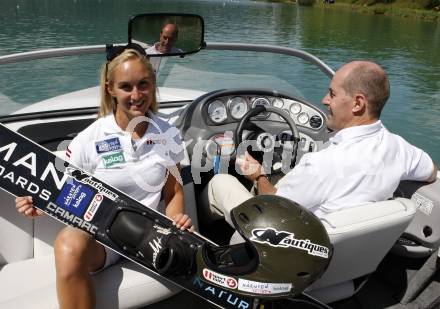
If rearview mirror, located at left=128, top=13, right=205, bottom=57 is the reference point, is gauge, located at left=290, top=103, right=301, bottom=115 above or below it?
below

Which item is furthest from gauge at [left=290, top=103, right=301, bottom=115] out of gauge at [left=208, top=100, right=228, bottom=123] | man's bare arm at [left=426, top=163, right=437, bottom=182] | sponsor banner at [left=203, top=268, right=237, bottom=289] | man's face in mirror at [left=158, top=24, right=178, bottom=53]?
sponsor banner at [left=203, top=268, right=237, bottom=289]

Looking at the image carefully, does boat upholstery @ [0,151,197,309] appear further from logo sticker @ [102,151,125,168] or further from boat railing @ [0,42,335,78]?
boat railing @ [0,42,335,78]

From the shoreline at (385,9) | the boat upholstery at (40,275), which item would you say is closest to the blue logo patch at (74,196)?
the boat upholstery at (40,275)

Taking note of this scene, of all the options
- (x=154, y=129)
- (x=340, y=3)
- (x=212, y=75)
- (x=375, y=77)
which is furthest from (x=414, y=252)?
(x=340, y=3)

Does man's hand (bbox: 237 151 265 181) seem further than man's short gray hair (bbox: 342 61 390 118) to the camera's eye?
Yes

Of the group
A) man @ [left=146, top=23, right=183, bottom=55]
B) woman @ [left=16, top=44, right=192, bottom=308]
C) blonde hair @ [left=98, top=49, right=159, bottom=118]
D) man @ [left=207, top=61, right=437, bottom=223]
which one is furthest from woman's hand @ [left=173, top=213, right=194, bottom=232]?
man @ [left=146, top=23, right=183, bottom=55]

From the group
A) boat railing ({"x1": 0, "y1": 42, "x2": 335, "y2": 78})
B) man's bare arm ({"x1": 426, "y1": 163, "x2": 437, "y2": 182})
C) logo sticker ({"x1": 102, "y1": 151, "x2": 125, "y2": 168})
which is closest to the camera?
logo sticker ({"x1": 102, "y1": 151, "x2": 125, "y2": 168})

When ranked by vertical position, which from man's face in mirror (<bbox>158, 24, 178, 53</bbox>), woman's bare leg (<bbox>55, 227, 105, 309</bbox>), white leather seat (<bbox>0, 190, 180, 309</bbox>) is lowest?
white leather seat (<bbox>0, 190, 180, 309</bbox>)

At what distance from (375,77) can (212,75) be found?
66.0 inches

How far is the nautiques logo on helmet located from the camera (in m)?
1.35

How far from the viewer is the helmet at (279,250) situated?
136 cm

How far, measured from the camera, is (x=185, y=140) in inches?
101

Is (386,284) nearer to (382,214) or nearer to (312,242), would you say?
(382,214)

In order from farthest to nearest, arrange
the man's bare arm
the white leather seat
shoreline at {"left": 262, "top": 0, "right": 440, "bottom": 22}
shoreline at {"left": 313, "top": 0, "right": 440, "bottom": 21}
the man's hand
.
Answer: shoreline at {"left": 262, "top": 0, "right": 440, "bottom": 22} < shoreline at {"left": 313, "top": 0, "right": 440, "bottom": 21} < the man's hand < the man's bare arm < the white leather seat
